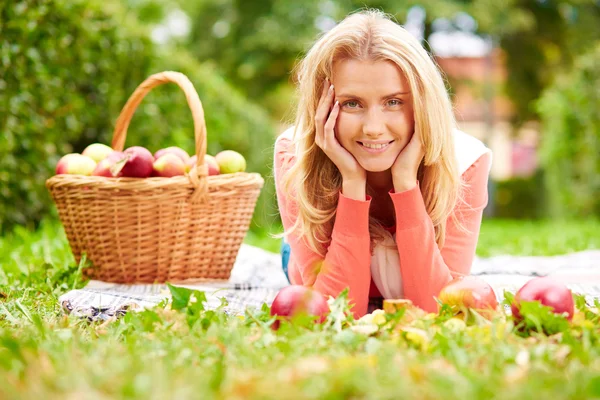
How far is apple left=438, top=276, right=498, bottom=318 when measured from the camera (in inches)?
84.4

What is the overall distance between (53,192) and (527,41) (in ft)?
56.5

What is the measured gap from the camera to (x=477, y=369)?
1.52 metres

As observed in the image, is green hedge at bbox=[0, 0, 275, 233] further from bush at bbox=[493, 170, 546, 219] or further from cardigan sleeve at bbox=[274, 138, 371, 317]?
bush at bbox=[493, 170, 546, 219]

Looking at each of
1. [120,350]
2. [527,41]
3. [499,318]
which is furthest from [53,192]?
[527,41]

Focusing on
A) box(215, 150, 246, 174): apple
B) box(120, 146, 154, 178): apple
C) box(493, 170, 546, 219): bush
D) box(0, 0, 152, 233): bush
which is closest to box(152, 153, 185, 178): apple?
box(120, 146, 154, 178): apple

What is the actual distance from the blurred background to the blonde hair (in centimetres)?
38

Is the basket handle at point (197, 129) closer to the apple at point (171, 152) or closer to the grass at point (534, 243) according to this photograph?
the apple at point (171, 152)

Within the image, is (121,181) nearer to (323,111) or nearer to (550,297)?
(323,111)

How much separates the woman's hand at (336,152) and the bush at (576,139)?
22.4 feet

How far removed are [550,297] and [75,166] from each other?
92.6 inches

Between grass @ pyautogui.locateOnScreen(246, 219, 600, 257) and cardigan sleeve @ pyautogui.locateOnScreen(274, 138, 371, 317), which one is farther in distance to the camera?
grass @ pyautogui.locateOnScreen(246, 219, 600, 257)

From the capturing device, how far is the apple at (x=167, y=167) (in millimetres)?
3238

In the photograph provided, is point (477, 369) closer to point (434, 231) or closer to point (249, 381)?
point (249, 381)

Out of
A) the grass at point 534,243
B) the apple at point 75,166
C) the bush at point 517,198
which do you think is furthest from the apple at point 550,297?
the bush at point 517,198
